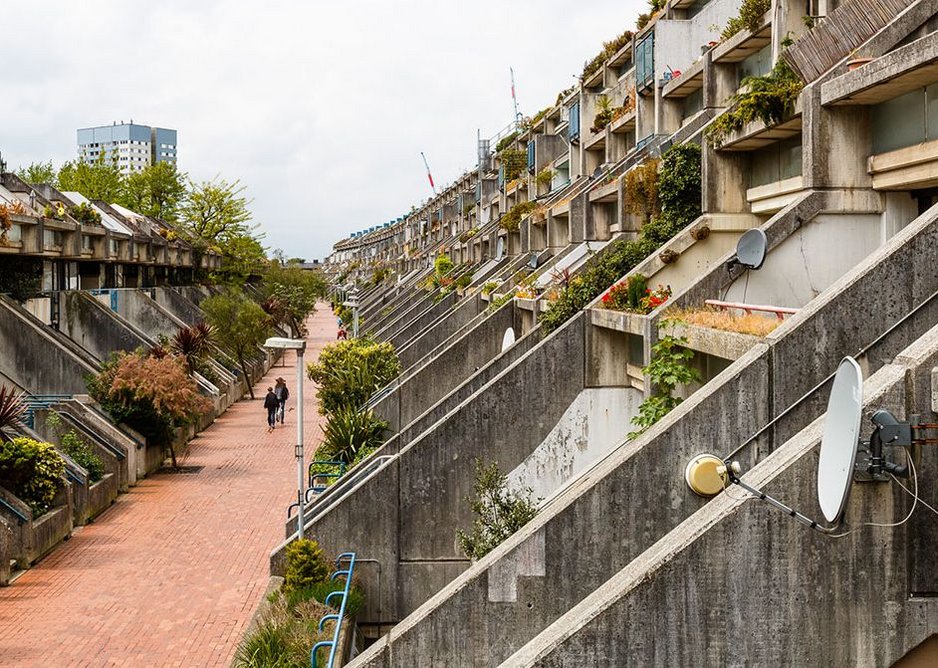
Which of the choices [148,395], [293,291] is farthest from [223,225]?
[148,395]

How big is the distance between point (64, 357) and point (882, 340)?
2360cm

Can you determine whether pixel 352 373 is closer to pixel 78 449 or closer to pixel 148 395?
pixel 148 395

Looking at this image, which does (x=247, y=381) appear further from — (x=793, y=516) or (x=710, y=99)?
(x=793, y=516)

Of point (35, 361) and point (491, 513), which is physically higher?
point (35, 361)

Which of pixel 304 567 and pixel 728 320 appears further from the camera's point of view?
pixel 304 567

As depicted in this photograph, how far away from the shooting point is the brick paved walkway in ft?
44.8

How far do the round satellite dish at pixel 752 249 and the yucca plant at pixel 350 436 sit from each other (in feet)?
34.4

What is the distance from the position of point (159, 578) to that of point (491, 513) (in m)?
6.64

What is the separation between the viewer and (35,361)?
27.5 m

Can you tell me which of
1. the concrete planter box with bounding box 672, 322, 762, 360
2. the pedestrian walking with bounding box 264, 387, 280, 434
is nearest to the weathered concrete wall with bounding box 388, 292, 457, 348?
the pedestrian walking with bounding box 264, 387, 280, 434

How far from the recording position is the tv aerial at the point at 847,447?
229 inches

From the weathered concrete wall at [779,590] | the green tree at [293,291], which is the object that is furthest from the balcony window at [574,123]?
the weathered concrete wall at [779,590]

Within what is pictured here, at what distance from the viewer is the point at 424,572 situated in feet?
46.3

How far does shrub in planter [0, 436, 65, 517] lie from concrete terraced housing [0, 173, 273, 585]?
0.41 meters
